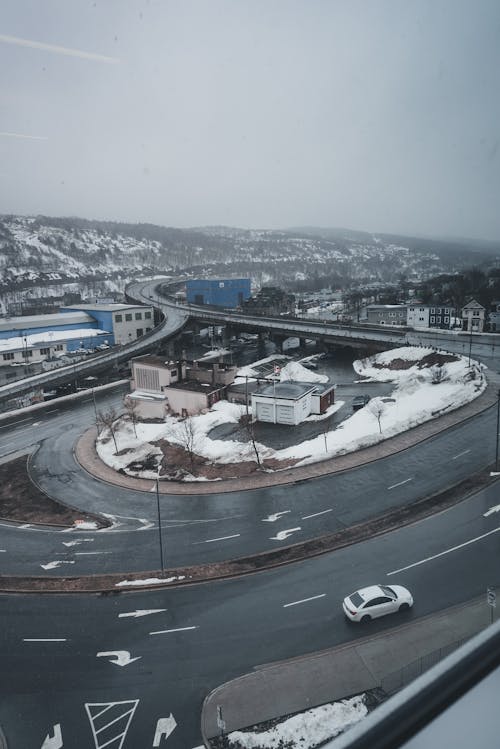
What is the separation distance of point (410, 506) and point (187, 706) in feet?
20.7

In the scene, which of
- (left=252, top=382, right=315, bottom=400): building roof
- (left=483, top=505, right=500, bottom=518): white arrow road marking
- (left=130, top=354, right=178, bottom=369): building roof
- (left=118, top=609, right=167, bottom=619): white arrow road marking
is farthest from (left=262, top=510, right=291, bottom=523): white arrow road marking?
(left=130, top=354, right=178, bottom=369): building roof

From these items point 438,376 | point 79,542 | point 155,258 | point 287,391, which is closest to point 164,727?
point 79,542

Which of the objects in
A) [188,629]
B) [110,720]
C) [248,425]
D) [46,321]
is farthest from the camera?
[46,321]

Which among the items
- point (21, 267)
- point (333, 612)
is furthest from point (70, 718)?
point (21, 267)

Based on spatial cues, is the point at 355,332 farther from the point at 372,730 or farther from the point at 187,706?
the point at 372,730

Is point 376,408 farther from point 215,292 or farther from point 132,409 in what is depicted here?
point 215,292

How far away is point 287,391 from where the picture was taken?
19625 mm

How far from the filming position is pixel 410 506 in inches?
417

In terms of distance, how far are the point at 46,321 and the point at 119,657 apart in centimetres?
3770

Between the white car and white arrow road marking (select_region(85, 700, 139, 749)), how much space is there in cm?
325

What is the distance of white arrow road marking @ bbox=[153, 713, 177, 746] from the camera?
571cm

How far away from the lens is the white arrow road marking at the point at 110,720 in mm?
5699

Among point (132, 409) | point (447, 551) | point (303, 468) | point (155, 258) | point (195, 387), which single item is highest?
point (155, 258)

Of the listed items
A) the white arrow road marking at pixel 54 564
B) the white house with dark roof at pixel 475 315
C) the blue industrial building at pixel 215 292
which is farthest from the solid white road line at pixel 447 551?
the blue industrial building at pixel 215 292
